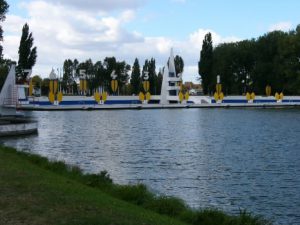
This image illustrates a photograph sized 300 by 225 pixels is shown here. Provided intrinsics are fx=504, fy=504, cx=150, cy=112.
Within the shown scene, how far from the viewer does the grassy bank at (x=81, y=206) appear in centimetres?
1100

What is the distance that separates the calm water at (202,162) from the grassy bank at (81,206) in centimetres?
384

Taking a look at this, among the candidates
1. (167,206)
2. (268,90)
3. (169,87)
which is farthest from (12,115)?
(268,90)

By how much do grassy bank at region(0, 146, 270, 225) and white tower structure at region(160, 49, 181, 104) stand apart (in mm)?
124997

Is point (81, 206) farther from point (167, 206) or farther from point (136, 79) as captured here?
point (136, 79)

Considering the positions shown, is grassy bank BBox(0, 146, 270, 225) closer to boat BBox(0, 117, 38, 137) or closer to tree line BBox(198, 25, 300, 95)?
boat BBox(0, 117, 38, 137)

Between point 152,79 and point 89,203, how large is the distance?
554ft

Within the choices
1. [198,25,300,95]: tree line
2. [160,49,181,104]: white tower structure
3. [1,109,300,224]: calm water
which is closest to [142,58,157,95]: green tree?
[198,25,300,95]: tree line

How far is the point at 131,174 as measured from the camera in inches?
1051

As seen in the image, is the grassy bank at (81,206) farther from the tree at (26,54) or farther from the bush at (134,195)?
the tree at (26,54)

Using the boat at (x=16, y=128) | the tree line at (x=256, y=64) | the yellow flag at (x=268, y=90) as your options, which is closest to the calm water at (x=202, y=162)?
the boat at (x=16, y=128)

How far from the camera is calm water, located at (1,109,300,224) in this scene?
67.1ft

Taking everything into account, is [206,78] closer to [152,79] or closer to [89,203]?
[152,79]

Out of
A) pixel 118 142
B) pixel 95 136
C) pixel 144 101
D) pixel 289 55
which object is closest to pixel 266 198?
pixel 118 142

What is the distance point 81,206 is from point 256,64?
152 m
